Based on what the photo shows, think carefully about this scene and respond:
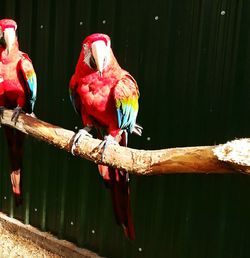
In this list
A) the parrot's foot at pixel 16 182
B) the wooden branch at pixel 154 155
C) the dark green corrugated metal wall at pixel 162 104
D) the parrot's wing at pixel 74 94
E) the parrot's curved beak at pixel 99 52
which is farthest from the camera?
the dark green corrugated metal wall at pixel 162 104

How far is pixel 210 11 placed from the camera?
1984 mm

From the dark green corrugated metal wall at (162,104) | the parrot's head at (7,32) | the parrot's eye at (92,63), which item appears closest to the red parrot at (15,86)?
→ the parrot's head at (7,32)

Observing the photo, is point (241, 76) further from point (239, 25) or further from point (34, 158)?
point (34, 158)

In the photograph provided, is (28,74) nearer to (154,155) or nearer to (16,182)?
(16,182)

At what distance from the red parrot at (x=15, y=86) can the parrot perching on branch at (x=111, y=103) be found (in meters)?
0.25

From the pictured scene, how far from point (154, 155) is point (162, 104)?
1022mm

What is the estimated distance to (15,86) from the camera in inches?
64.2

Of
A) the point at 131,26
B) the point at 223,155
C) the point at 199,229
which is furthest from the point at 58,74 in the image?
the point at 223,155

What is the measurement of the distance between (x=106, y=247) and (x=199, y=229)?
0.73 meters

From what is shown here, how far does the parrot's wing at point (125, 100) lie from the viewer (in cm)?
135

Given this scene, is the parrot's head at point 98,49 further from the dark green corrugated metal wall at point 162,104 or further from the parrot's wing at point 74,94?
the dark green corrugated metal wall at point 162,104

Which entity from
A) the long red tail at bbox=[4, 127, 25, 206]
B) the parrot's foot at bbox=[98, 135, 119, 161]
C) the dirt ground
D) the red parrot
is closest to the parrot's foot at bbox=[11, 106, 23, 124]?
the red parrot

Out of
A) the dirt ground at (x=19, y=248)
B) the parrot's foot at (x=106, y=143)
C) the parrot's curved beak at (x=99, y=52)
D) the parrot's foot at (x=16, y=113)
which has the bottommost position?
the dirt ground at (x=19, y=248)

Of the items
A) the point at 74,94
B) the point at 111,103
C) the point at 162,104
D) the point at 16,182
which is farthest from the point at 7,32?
the point at 162,104
